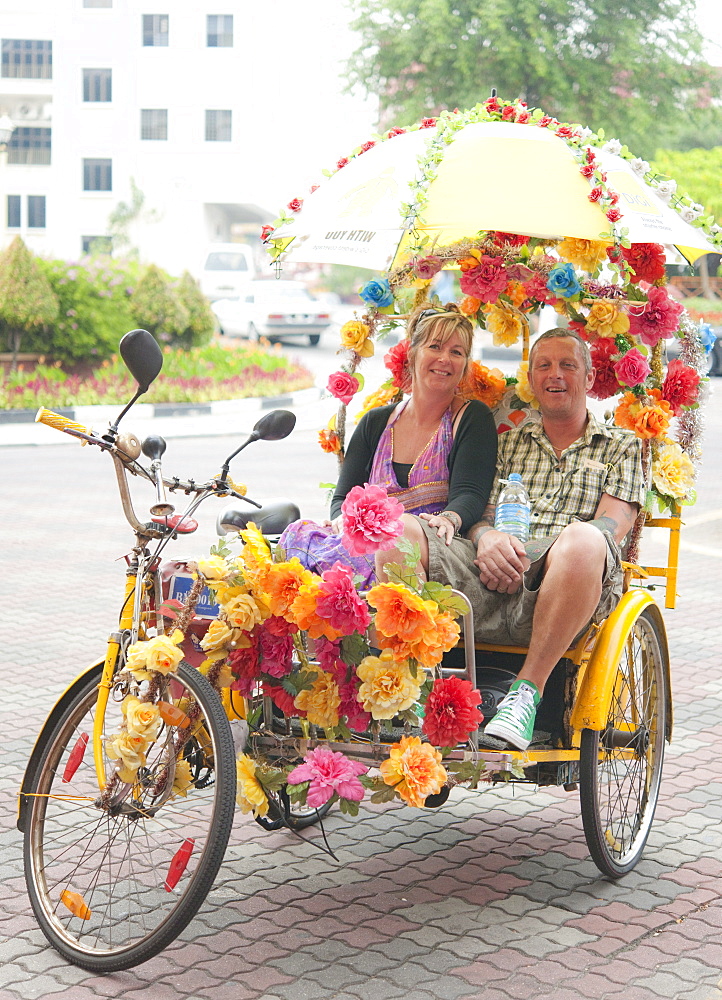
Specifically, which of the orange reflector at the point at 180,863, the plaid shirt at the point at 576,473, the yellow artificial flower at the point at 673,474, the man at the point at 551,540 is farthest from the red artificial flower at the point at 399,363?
the orange reflector at the point at 180,863

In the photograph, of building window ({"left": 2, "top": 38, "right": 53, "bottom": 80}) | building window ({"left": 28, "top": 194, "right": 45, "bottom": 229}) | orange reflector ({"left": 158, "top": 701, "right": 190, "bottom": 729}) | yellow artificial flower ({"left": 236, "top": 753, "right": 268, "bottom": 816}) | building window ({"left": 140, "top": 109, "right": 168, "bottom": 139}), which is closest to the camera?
orange reflector ({"left": 158, "top": 701, "right": 190, "bottom": 729})

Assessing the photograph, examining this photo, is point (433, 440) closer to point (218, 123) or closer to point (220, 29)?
point (218, 123)

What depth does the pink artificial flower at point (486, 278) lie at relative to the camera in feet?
16.5

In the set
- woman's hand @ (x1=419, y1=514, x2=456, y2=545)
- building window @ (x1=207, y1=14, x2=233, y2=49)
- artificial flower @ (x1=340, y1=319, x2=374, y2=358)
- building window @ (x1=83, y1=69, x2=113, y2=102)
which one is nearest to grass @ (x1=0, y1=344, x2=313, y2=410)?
artificial flower @ (x1=340, y1=319, x2=374, y2=358)

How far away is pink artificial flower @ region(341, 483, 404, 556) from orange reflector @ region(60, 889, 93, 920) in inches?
48.1

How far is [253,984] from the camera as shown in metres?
3.21

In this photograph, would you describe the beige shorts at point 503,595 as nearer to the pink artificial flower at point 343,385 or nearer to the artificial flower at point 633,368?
the artificial flower at point 633,368

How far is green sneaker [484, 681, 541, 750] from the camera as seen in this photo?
3.56 m

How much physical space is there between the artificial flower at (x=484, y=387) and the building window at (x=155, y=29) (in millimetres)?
46566

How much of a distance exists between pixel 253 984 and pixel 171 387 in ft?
52.8

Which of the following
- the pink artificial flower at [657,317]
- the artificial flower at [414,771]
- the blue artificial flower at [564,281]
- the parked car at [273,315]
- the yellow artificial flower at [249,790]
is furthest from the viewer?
the parked car at [273,315]

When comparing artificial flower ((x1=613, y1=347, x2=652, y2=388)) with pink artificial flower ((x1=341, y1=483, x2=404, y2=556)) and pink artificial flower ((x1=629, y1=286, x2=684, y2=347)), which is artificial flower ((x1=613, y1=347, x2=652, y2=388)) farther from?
pink artificial flower ((x1=341, y1=483, x2=404, y2=556))

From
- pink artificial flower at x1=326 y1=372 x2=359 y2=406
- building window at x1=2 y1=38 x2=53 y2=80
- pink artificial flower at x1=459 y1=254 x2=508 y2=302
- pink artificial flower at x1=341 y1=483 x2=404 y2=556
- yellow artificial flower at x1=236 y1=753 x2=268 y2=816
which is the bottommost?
yellow artificial flower at x1=236 y1=753 x2=268 y2=816

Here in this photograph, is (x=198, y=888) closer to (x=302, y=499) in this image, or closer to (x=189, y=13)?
(x=302, y=499)
